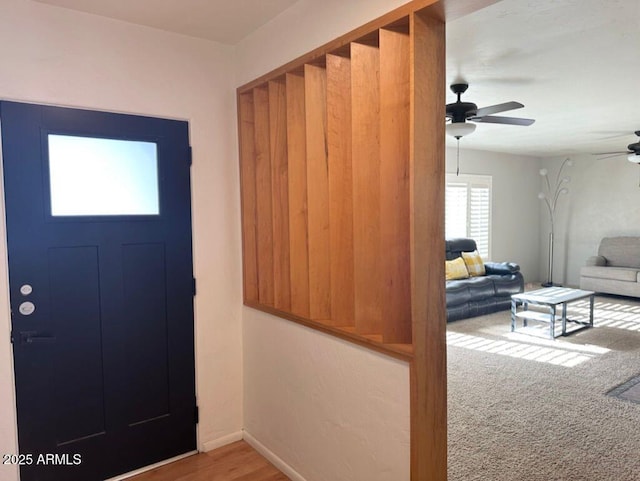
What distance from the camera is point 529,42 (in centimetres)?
295

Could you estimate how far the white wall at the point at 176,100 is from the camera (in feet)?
7.61

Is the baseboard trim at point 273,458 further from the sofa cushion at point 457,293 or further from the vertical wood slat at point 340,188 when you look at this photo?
the sofa cushion at point 457,293

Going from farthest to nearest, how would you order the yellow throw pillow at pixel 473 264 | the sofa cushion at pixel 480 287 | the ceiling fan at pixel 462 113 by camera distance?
the yellow throw pillow at pixel 473 264 < the sofa cushion at pixel 480 287 < the ceiling fan at pixel 462 113

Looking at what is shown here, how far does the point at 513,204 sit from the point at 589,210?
54.2 inches

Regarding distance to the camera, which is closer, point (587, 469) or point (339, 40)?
point (339, 40)

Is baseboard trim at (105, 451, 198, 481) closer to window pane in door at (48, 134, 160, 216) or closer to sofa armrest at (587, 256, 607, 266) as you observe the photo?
window pane in door at (48, 134, 160, 216)

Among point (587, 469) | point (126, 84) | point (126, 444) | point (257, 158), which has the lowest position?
point (587, 469)

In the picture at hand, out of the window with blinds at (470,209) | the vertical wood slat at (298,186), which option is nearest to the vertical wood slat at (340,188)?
the vertical wood slat at (298,186)

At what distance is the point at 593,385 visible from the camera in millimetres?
3840

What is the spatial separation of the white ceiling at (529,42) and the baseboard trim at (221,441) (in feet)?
8.60

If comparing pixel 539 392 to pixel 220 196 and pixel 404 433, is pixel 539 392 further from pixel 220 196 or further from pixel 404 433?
pixel 220 196

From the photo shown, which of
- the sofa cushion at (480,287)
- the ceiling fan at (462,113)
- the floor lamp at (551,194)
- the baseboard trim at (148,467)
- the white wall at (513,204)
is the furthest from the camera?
the floor lamp at (551,194)

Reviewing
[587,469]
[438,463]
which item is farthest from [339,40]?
[587,469]

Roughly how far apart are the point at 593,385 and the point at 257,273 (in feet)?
10.0
